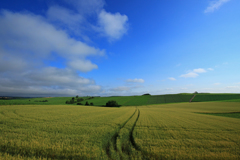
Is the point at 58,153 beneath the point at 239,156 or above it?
above

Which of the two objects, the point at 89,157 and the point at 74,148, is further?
the point at 74,148

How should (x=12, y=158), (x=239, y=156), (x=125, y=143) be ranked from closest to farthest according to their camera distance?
(x=12, y=158) → (x=239, y=156) → (x=125, y=143)

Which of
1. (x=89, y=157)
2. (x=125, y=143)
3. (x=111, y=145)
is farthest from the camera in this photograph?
(x=125, y=143)

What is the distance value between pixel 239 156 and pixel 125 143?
27.4 ft

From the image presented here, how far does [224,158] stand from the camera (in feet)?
24.1

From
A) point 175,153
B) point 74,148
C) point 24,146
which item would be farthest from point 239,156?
point 24,146

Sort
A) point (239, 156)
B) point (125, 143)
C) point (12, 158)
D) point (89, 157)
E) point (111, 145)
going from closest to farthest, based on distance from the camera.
Answer: point (12, 158) < point (89, 157) < point (239, 156) < point (111, 145) < point (125, 143)

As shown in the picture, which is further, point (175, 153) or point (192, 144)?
point (192, 144)

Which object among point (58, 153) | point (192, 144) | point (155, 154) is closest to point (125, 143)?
point (155, 154)

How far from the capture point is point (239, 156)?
25.1ft

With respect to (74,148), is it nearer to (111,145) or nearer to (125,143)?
(111,145)

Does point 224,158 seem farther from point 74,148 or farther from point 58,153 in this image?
point 58,153

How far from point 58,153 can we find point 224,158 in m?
11.5

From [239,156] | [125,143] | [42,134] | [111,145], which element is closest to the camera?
[239,156]
